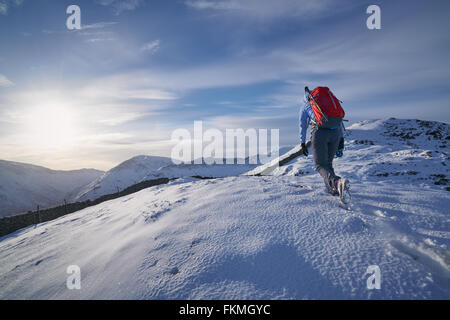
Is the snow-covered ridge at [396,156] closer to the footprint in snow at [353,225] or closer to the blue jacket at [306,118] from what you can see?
the blue jacket at [306,118]

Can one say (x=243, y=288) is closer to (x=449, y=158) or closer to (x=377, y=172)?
(x=377, y=172)

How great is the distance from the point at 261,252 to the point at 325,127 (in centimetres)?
298

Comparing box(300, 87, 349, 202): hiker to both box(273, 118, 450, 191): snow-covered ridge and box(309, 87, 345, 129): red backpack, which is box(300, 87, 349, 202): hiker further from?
box(273, 118, 450, 191): snow-covered ridge

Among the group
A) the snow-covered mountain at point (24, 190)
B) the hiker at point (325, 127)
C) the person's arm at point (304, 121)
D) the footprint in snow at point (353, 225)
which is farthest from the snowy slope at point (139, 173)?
the footprint in snow at point (353, 225)

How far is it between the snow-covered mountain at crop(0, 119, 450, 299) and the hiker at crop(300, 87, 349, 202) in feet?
1.72

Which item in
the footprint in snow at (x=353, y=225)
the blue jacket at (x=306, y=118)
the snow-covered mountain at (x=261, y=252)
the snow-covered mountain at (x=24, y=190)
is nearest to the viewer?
the snow-covered mountain at (x=261, y=252)

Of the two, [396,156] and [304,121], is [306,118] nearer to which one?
[304,121]

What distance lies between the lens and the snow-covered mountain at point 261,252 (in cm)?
193

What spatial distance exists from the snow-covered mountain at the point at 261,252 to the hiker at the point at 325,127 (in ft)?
1.72

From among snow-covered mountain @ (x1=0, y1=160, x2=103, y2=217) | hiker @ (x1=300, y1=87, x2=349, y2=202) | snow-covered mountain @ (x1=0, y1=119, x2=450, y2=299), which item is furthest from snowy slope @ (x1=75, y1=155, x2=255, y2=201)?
hiker @ (x1=300, y1=87, x2=349, y2=202)

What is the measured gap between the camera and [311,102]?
418 centimetres

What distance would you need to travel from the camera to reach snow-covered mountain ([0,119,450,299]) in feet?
6.34

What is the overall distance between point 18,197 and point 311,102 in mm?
215597

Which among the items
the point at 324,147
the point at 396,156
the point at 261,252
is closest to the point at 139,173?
the point at 396,156
